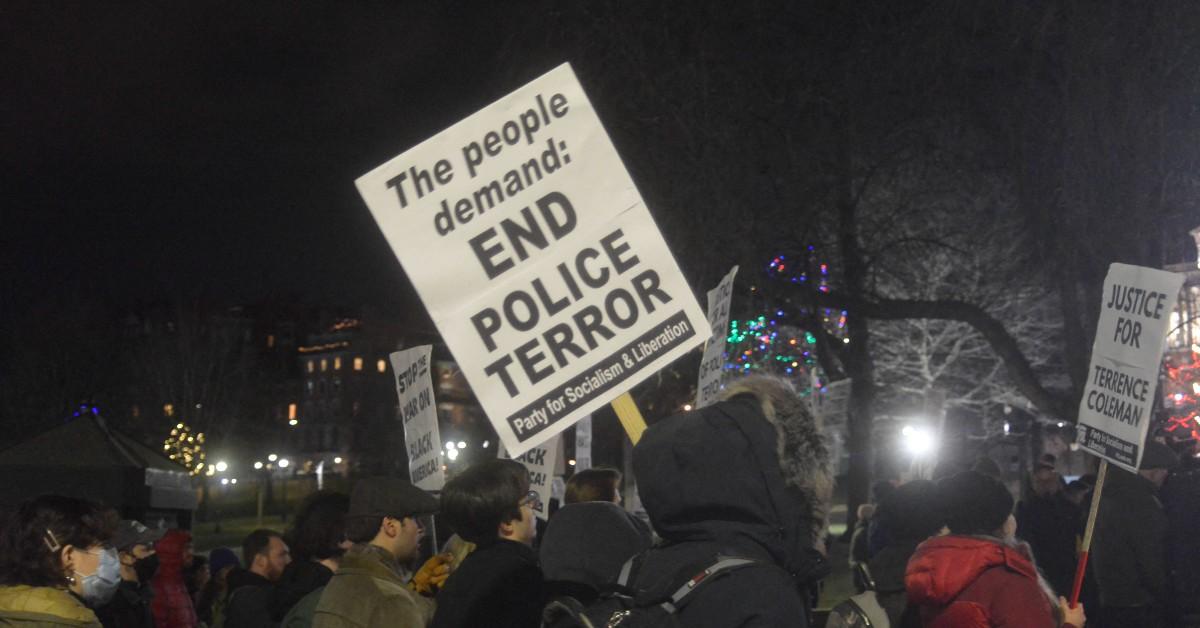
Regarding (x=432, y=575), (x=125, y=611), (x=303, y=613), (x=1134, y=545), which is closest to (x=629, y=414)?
(x=303, y=613)

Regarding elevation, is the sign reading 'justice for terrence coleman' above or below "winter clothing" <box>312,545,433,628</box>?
above

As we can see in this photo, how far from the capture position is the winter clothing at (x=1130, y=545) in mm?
8375

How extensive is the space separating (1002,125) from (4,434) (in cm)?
4771

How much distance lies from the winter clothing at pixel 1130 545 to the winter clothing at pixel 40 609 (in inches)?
252

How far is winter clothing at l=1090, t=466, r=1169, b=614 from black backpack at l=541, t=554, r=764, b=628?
6.45m

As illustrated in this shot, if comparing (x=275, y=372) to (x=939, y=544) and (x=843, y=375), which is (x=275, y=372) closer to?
(x=843, y=375)

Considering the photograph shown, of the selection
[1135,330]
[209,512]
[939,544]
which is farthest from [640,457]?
[209,512]

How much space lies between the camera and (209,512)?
73.0 metres

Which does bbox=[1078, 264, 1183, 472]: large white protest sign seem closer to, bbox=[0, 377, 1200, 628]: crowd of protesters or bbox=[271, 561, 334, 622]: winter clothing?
bbox=[0, 377, 1200, 628]: crowd of protesters

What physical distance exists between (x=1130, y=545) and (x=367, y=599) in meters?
5.67

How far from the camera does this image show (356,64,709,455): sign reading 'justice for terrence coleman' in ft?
13.7

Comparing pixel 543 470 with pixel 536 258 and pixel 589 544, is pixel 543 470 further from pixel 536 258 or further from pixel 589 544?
pixel 536 258

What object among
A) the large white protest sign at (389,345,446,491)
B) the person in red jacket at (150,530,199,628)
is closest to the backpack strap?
the large white protest sign at (389,345,446,491)

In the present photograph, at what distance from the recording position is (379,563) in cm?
479
